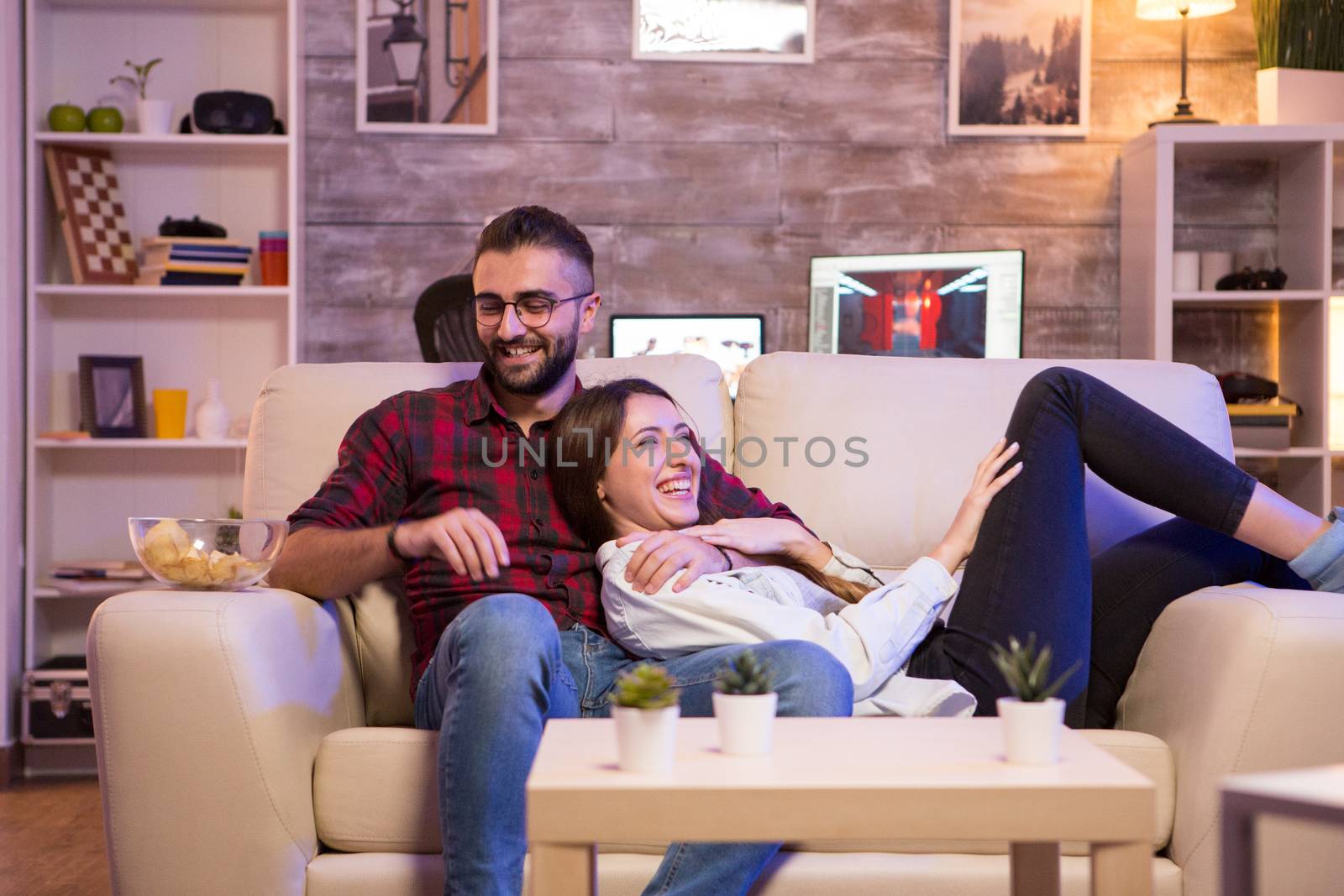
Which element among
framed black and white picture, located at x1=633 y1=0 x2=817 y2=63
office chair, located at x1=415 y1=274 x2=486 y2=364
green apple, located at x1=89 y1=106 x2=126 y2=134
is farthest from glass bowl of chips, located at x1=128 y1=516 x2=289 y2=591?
framed black and white picture, located at x1=633 y1=0 x2=817 y2=63

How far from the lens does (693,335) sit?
366cm

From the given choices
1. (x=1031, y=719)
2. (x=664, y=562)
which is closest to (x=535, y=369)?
(x=664, y=562)

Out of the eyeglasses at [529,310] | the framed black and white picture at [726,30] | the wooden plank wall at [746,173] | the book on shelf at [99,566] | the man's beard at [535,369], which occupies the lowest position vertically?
the book on shelf at [99,566]

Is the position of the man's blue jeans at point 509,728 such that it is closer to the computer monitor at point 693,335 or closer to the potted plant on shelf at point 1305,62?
the computer monitor at point 693,335

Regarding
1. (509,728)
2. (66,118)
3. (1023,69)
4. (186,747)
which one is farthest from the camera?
(1023,69)

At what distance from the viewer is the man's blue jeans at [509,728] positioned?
1.40 meters

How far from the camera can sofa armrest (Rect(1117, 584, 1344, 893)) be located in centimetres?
159

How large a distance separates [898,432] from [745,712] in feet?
3.80

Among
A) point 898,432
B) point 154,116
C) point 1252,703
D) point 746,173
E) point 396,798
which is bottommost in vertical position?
point 396,798

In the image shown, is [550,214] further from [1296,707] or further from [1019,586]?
[1296,707]

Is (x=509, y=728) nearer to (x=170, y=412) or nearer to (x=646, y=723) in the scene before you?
(x=646, y=723)

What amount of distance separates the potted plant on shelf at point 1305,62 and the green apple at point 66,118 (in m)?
3.25

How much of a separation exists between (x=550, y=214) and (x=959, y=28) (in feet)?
6.96
